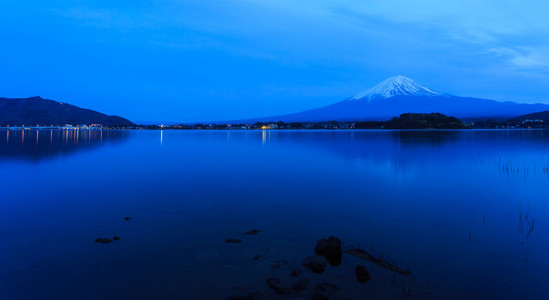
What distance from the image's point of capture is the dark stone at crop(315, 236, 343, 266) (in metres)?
6.80

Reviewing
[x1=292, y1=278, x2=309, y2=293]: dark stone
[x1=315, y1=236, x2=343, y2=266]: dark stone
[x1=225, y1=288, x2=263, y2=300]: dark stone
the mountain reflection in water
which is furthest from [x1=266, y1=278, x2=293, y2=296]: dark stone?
the mountain reflection in water

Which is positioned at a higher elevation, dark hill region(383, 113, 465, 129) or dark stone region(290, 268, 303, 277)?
dark hill region(383, 113, 465, 129)

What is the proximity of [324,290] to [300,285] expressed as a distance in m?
0.46

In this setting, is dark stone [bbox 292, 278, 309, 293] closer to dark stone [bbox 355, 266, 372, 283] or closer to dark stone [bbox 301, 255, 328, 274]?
dark stone [bbox 301, 255, 328, 274]

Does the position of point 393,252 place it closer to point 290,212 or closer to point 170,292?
point 290,212

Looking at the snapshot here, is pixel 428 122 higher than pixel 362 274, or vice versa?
pixel 428 122

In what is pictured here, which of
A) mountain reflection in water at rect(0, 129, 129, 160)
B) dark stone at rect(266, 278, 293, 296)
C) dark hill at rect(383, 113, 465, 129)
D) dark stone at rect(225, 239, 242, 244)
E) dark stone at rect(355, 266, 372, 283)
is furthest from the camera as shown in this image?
dark hill at rect(383, 113, 465, 129)

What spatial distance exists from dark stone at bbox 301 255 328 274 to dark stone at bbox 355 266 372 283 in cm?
67

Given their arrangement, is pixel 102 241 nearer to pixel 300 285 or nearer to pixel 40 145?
pixel 300 285

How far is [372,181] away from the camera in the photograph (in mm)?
17047

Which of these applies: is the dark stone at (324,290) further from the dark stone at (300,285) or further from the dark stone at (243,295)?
the dark stone at (243,295)

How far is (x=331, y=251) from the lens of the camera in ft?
22.9

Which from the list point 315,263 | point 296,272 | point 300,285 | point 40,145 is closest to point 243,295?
point 300,285

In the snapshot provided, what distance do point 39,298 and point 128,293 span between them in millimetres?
1472
